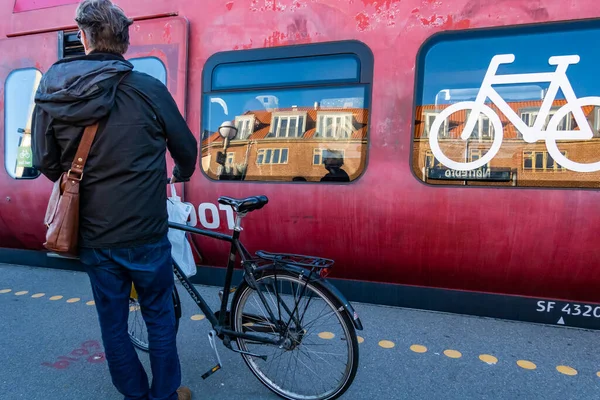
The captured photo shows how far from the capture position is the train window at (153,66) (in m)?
3.34

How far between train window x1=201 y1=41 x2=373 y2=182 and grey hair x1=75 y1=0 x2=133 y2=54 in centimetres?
157

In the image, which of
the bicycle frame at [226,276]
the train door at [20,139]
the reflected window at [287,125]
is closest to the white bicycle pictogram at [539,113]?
the reflected window at [287,125]

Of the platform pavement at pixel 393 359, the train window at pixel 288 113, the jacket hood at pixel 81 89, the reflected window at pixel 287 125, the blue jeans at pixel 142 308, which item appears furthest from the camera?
the reflected window at pixel 287 125

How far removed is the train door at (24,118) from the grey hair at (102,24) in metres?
1.82

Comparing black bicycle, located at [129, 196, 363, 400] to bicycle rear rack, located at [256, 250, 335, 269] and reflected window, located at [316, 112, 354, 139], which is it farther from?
reflected window, located at [316, 112, 354, 139]

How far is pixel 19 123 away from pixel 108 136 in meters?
3.15

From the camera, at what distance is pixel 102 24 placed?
1.56 meters

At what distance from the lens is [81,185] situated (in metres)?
1.58

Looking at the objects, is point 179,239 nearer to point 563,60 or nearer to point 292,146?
point 292,146

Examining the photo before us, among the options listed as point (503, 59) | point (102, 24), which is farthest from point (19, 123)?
point (503, 59)

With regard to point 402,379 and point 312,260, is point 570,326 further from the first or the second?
point 312,260

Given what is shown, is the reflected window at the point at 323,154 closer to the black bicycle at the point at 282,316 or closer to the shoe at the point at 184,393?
the black bicycle at the point at 282,316

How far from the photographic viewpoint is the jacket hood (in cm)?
146

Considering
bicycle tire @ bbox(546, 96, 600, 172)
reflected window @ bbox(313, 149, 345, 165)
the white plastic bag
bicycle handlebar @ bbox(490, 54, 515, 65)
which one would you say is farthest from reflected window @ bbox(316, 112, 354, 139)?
bicycle tire @ bbox(546, 96, 600, 172)
